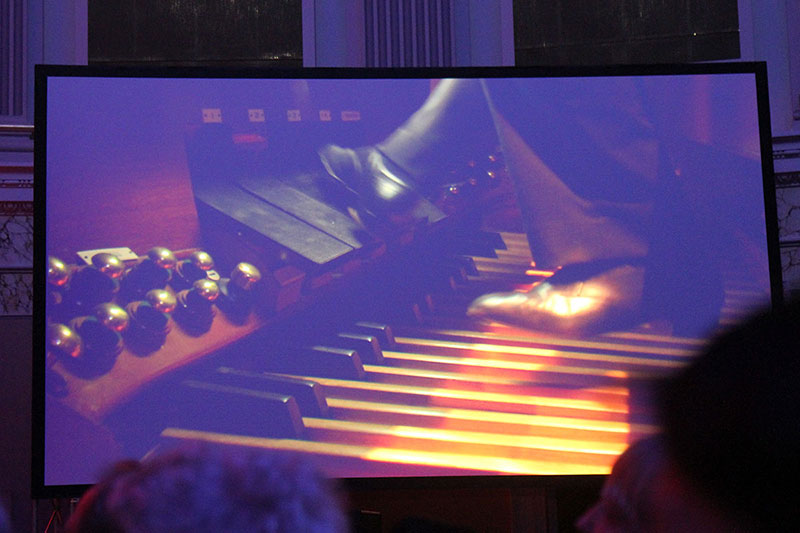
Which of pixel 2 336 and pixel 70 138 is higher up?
pixel 70 138

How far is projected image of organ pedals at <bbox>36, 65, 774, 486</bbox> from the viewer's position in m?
3.18

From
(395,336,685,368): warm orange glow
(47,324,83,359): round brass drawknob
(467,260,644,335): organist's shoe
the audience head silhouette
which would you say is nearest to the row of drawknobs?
(47,324,83,359): round brass drawknob

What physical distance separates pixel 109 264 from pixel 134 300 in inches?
6.3

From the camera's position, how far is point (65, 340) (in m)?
3.16

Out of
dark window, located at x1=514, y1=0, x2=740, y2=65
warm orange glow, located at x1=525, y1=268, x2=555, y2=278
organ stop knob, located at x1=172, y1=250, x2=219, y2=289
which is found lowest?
warm orange glow, located at x1=525, y1=268, x2=555, y2=278

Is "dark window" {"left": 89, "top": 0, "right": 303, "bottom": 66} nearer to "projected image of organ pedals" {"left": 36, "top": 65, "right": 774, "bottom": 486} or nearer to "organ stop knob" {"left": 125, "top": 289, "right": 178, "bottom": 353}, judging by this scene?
"projected image of organ pedals" {"left": 36, "top": 65, "right": 774, "bottom": 486}

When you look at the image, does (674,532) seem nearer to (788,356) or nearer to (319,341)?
(788,356)

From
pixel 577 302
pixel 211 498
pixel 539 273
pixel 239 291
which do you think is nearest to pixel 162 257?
pixel 239 291

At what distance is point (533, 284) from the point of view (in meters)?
3.36

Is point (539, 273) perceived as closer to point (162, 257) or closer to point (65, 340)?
point (162, 257)

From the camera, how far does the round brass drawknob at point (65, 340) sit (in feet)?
10.3

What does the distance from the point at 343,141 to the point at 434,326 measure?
2.59 ft

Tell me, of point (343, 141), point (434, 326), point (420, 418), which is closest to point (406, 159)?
point (343, 141)

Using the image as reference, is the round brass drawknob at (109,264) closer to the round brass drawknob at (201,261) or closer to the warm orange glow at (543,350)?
the round brass drawknob at (201,261)
